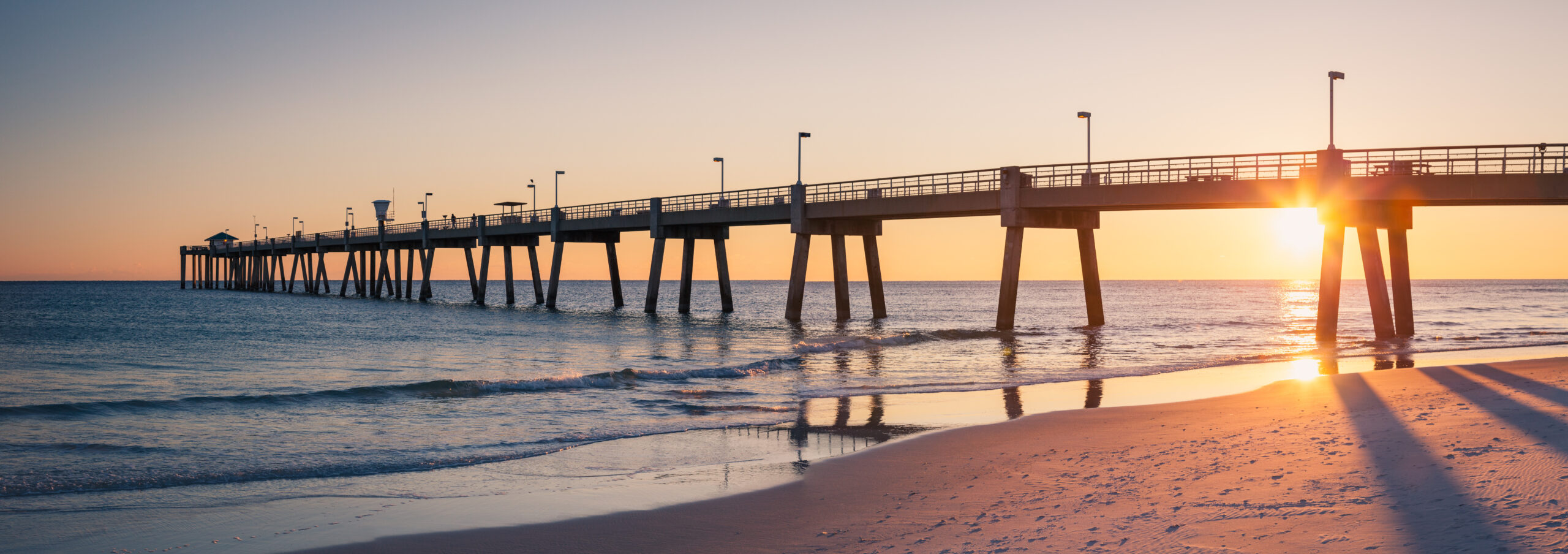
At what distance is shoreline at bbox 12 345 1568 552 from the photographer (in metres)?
9.11

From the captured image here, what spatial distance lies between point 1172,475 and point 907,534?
11.7 ft

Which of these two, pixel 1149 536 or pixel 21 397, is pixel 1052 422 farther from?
pixel 21 397

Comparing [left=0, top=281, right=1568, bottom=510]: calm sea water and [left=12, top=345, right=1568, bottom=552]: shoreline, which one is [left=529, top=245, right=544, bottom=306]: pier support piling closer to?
[left=0, top=281, right=1568, bottom=510]: calm sea water

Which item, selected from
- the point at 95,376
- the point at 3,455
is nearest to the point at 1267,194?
the point at 3,455

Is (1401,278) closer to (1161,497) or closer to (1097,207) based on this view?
(1097,207)

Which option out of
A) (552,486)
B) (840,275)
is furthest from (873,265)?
(552,486)

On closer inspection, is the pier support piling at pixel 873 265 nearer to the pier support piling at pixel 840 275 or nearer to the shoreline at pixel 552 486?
the pier support piling at pixel 840 275

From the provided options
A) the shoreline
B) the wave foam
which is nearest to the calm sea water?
the wave foam

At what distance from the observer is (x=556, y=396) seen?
21219 millimetres

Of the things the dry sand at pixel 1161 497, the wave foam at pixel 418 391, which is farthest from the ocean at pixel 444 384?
the dry sand at pixel 1161 497

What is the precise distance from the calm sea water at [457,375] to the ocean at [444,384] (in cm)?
10

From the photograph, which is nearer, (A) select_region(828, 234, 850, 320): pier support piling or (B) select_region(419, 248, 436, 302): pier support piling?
(A) select_region(828, 234, 850, 320): pier support piling

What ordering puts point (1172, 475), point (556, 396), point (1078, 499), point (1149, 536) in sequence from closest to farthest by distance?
point (1149, 536), point (1078, 499), point (1172, 475), point (556, 396)

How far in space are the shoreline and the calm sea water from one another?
0.92 m
